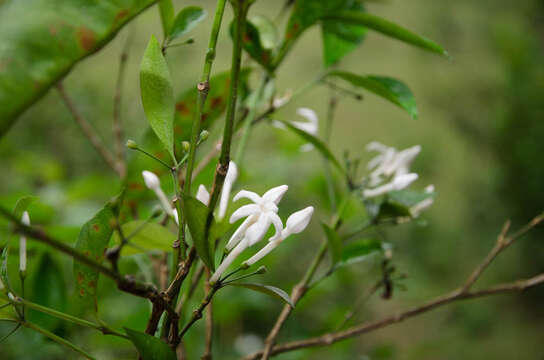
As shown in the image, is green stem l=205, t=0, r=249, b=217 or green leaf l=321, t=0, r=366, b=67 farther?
green leaf l=321, t=0, r=366, b=67

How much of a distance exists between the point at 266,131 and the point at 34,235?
1.89 metres

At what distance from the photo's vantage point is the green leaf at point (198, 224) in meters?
0.17

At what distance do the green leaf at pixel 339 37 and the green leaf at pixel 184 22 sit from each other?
0.12m

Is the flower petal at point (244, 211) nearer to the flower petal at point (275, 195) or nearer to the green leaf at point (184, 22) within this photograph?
the flower petal at point (275, 195)

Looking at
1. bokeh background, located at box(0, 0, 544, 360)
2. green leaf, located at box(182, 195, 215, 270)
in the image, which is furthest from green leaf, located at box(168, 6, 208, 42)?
bokeh background, located at box(0, 0, 544, 360)

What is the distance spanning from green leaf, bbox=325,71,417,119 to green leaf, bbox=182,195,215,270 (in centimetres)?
18

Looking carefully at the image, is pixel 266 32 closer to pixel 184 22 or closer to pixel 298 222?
pixel 184 22

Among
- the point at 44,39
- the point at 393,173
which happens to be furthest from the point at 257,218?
the point at 393,173

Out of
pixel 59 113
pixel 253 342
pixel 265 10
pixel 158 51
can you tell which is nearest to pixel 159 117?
pixel 158 51

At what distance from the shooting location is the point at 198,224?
179 mm

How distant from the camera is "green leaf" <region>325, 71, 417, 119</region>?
0.29m

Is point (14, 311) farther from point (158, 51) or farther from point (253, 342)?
point (253, 342)

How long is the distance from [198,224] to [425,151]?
1.84 m

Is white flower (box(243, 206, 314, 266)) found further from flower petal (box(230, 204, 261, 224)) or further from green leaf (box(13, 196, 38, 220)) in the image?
green leaf (box(13, 196, 38, 220))
